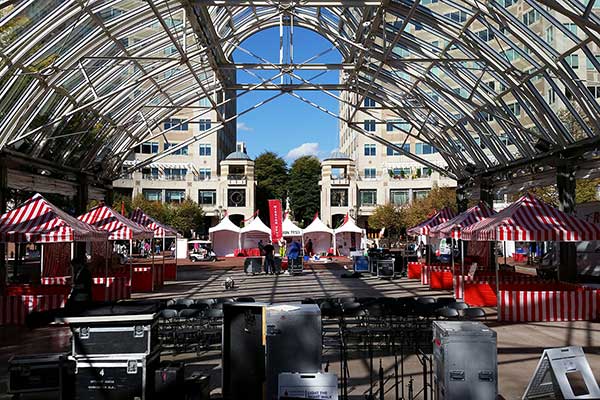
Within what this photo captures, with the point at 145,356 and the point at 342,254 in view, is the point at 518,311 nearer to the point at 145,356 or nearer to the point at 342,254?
the point at 145,356

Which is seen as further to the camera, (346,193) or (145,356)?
(346,193)

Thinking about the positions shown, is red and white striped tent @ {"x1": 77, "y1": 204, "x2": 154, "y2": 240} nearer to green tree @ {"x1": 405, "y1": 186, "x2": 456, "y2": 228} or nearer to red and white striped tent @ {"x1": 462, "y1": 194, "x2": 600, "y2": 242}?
red and white striped tent @ {"x1": 462, "y1": 194, "x2": 600, "y2": 242}

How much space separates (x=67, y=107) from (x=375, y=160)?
138ft

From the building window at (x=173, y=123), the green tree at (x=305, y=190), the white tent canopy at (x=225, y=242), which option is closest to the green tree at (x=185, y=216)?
the building window at (x=173, y=123)

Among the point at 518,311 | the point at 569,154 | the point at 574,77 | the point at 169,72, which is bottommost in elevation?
the point at 518,311

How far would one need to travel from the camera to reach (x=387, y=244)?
158 feet

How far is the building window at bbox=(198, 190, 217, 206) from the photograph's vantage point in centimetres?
5628

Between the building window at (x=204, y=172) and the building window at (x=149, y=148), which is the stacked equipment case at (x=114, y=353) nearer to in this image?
the building window at (x=204, y=172)

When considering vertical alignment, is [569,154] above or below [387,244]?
above

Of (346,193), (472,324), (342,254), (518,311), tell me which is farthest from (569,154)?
(346,193)

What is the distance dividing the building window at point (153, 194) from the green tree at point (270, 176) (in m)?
13.7

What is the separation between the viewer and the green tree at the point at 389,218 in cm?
4844

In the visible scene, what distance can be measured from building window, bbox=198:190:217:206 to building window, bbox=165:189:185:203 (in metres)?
1.60

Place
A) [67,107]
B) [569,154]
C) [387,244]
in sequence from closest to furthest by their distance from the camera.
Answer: [569,154] → [67,107] → [387,244]
